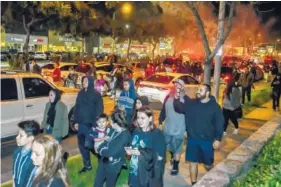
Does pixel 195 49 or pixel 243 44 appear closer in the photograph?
pixel 195 49

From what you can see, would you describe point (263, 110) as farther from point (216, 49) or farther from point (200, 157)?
point (200, 157)

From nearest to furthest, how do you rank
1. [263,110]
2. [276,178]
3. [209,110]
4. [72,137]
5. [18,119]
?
[276,178] → [209,110] → [18,119] → [72,137] → [263,110]

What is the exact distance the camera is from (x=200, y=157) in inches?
238

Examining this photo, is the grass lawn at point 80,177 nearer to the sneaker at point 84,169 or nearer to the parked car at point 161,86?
the sneaker at point 84,169

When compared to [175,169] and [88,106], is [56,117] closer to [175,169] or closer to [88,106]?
[88,106]

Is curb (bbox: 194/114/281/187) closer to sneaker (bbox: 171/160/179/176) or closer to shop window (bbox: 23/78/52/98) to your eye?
sneaker (bbox: 171/160/179/176)

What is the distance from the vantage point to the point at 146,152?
14.9 feet

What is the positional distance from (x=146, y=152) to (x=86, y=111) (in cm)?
269

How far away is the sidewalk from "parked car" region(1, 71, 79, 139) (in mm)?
2393

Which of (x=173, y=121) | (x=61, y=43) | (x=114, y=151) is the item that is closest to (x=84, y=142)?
(x=173, y=121)

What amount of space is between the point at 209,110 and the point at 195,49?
1961 inches

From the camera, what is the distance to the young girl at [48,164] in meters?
3.29

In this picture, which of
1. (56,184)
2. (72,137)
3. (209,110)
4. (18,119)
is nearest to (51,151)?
(56,184)

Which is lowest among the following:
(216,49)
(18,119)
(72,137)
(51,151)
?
(72,137)
